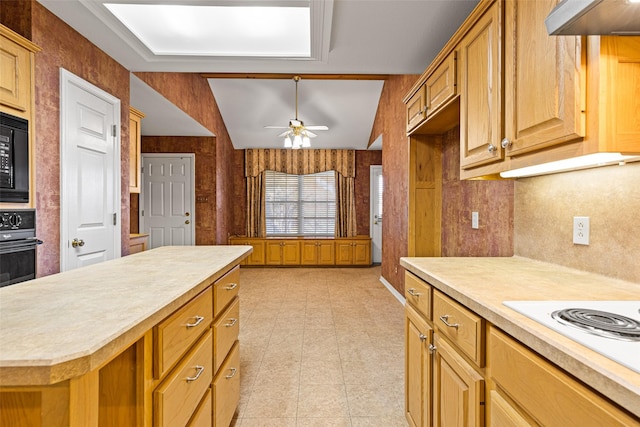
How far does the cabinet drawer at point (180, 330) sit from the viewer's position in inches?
38.2

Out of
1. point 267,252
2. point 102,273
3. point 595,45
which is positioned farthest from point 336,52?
point 267,252

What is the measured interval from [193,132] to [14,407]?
5.34 meters

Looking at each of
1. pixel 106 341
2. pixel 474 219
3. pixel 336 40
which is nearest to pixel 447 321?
pixel 106 341

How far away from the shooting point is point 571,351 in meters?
0.67

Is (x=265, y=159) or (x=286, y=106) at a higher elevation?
(x=286, y=106)

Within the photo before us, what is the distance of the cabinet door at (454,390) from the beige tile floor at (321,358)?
0.71m

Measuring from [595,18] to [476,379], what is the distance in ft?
3.55

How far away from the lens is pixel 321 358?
8.91ft

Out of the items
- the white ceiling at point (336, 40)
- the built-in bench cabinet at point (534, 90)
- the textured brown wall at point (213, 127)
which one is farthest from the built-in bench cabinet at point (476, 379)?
the textured brown wall at point (213, 127)

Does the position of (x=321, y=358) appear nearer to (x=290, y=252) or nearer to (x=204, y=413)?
(x=204, y=413)

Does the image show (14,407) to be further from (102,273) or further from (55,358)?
(102,273)

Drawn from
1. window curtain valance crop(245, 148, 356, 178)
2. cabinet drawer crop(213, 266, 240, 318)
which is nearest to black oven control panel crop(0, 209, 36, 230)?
cabinet drawer crop(213, 266, 240, 318)

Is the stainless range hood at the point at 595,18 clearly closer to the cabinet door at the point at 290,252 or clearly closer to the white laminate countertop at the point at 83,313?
the white laminate countertop at the point at 83,313

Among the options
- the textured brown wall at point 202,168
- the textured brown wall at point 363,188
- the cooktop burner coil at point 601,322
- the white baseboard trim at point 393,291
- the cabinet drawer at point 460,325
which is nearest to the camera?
the cooktop burner coil at point 601,322
